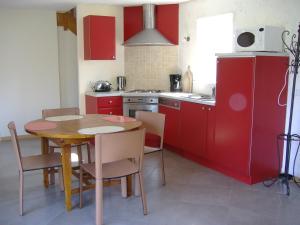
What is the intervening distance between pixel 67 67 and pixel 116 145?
3872mm

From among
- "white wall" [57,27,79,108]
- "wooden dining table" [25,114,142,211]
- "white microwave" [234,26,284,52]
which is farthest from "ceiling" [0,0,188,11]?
"wooden dining table" [25,114,142,211]

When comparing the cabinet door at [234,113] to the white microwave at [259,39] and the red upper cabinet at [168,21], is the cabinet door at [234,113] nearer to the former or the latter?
the white microwave at [259,39]

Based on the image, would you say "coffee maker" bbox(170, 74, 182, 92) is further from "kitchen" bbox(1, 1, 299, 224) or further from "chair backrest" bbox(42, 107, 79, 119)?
"chair backrest" bbox(42, 107, 79, 119)

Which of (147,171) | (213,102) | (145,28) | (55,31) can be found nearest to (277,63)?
(213,102)

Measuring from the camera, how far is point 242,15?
4.23m

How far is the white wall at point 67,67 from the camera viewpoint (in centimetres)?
605

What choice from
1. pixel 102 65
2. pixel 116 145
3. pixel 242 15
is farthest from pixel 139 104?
pixel 116 145

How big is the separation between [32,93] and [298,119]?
14.0 feet

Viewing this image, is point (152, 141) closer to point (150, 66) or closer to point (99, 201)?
point (150, 66)

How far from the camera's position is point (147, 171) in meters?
4.14

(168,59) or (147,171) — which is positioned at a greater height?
(168,59)

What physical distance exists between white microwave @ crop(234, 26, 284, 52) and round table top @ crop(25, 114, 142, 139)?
56.0 inches

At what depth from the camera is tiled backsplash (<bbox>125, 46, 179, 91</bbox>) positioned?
5496 millimetres

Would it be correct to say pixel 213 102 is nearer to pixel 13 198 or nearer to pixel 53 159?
pixel 53 159
